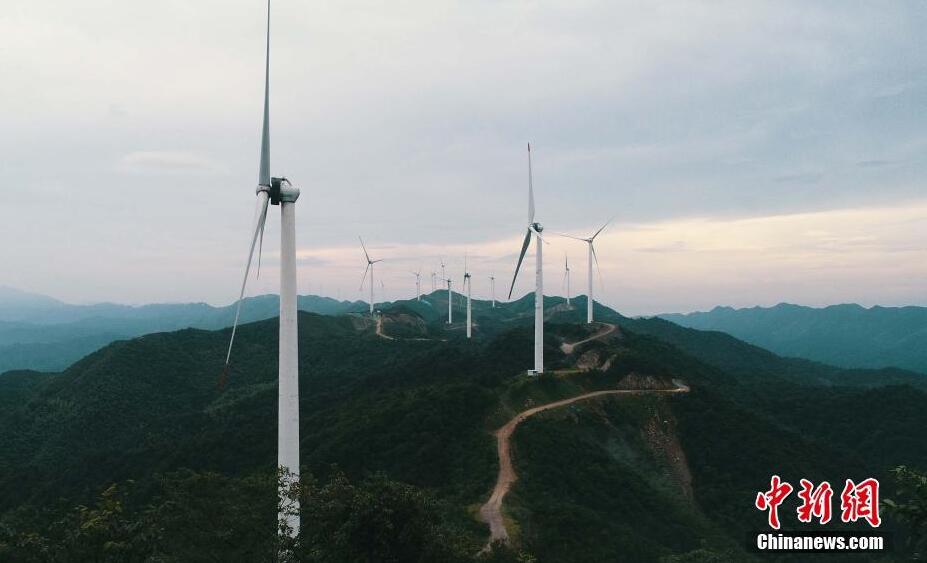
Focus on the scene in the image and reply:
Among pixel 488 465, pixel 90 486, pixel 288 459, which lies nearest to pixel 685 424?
pixel 488 465

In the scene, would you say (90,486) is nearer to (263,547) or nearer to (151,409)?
(151,409)

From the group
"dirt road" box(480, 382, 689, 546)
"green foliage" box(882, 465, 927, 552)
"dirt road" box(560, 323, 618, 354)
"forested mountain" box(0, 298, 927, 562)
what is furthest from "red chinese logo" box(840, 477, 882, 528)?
"dirt road" box(560, 323, 618, 354)

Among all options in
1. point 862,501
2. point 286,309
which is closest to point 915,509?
point 862,501

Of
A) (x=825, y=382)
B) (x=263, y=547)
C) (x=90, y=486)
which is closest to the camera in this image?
(x=263, y=547)

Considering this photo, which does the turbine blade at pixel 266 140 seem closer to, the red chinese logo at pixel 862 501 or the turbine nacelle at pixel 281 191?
the turbine nacelle at pixel 281 191

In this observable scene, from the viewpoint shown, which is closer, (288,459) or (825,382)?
(288,459)

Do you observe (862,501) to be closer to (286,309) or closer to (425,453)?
(286,309)

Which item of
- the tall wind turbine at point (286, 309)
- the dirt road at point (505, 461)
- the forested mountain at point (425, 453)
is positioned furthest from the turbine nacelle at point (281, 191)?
the dirt road at point (505, 461)
